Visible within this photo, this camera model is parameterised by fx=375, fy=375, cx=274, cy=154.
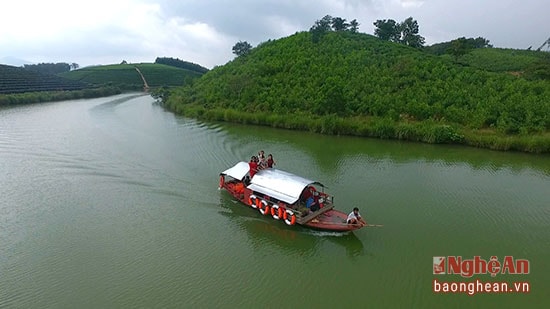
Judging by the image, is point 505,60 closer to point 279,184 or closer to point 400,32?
point 400,32

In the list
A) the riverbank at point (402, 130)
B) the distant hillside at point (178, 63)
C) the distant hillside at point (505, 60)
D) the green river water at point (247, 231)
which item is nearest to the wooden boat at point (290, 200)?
the green river water at point (247, 231)

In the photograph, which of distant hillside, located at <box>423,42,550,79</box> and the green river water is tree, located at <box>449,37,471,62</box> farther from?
the green river water

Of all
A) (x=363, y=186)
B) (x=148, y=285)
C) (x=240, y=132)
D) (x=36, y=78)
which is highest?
(x=36, y=78)

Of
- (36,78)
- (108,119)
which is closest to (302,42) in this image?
(108,119)

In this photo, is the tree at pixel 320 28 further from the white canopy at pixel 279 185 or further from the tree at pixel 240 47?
the white canopy at pixel 279 185

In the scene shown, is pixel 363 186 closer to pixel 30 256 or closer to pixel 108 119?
pixel 30 256

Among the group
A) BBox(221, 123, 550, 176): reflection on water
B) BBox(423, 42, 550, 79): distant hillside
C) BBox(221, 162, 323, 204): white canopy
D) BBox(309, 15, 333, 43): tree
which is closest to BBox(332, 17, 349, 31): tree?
BBox(309, 15, 333, 43): tree
